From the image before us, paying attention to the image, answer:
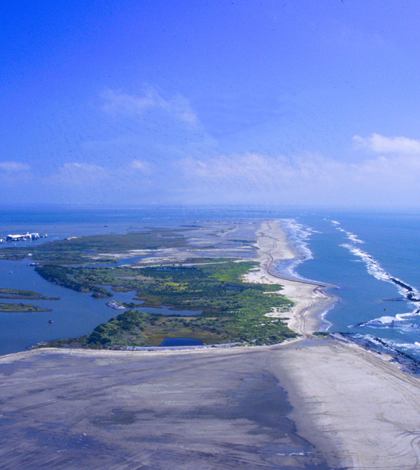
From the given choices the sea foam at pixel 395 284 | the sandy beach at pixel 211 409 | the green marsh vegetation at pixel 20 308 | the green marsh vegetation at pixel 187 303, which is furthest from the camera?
the green marsh vegetation at pixel 20 308

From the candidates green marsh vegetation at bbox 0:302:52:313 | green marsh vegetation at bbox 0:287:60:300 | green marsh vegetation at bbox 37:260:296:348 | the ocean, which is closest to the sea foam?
the ocean

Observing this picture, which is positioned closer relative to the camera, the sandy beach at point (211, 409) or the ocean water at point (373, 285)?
the sandy beach at point (211, 409)

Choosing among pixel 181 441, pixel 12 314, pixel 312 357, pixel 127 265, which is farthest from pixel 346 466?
pixel 127 265

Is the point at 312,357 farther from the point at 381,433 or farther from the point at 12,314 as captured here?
the point at 12,314

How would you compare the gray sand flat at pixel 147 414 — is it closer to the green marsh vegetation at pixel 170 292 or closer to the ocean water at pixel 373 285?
the green marsh vegetation at pixel 170 292

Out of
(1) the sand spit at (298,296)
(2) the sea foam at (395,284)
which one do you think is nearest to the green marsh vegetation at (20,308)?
(1) the sand spit at (298,296)

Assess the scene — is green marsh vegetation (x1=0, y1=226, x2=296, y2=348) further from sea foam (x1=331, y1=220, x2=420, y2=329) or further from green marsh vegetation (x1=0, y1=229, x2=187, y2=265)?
sea foam (x1=331, y1=220, x2=420, y2=329)

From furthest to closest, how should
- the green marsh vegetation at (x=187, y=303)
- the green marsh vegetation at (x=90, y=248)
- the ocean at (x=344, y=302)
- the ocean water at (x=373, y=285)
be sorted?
1. the green marsh vegetation at (x=90, y=248)
2. the ocean water at (x=373, y=285)
3. the ocean at (x=344, y=302)
4. the green marsh vegetation at (x=187, y=303)

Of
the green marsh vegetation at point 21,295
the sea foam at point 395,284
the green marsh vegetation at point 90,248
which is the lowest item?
the sea foam at point 395,284
